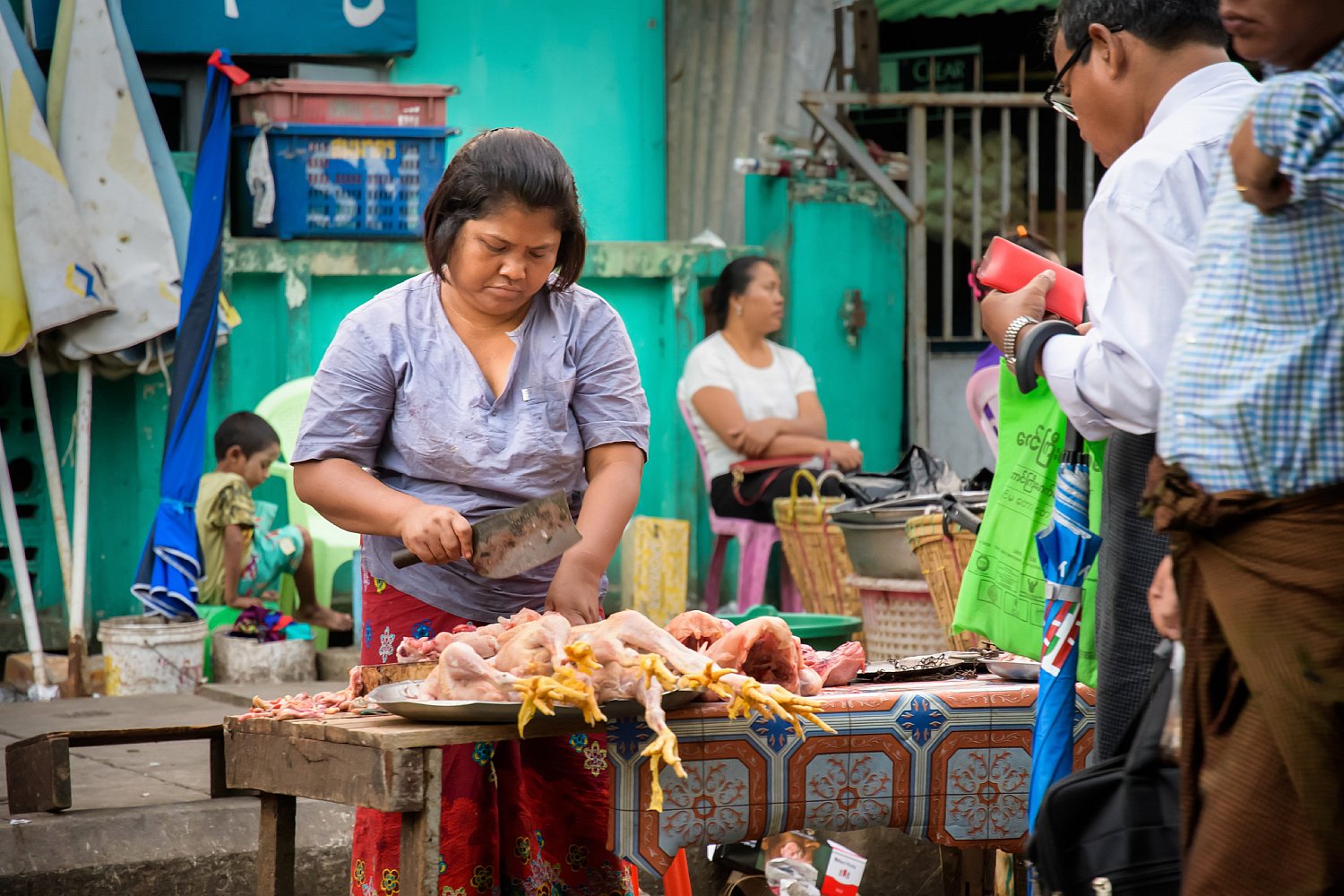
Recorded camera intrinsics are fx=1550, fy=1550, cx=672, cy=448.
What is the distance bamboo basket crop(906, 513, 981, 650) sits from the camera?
4.84m

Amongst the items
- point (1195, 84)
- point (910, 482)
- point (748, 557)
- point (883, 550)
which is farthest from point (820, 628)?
point (1195, 84)

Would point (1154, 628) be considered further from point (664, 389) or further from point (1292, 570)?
point (664, 389)

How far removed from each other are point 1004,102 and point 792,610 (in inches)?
108

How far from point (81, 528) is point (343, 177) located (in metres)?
1.94

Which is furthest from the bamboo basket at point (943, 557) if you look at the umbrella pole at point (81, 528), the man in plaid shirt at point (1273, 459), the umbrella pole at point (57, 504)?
the umbrella pole at point (57, 504)

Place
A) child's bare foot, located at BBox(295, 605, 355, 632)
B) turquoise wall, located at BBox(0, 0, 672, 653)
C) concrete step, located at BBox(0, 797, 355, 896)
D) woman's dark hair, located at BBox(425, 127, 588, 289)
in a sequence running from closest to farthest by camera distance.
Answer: woman's dark hair, located at BBox(425, 127, 588, 289) < concrete step, located at BBox(0, 797, 355, 896) < turquoise wall, located at BBox(0, 0, 672, 653) < child's bare foot, located at BBox(295, 605, 355, 632)

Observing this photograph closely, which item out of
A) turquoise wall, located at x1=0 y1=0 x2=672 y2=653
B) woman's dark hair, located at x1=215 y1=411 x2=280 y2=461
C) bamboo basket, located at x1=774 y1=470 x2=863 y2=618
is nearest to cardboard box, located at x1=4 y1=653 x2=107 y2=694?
turquoise wall, located at x1=0 y1=0 x2=672 y2=653

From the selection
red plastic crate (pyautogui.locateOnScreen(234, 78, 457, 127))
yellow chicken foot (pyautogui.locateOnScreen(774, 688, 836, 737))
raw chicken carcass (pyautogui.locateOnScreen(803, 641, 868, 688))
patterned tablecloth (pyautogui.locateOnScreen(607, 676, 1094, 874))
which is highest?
red plastic crate (pyautogui.locateOnScreen(234, 78, 457, 127))

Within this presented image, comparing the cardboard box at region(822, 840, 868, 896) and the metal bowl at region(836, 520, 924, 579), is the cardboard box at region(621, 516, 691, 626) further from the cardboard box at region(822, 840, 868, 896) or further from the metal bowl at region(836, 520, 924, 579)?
the cardboard box at region(822, 840, 868, 896)

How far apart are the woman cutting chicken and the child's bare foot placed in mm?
3922

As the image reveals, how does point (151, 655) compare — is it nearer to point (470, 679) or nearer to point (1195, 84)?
point (470, 679)

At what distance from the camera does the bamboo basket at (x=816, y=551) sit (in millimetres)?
6293

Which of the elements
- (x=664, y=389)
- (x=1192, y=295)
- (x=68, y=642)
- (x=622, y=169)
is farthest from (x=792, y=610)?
(x=1192, y=295)

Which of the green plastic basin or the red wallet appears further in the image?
the green plastic basin
